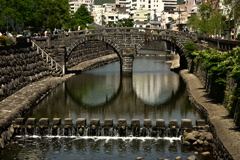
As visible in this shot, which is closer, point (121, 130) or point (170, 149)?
point (170, 149)

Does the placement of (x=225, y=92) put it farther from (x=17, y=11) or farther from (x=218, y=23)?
(x=17, y=11)

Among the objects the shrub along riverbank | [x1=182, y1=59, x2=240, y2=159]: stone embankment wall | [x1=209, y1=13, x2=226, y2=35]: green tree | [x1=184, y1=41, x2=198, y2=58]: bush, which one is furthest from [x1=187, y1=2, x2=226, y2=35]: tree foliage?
[x1=182, y1=59, x2=240, y2=159]: stone embankment wall

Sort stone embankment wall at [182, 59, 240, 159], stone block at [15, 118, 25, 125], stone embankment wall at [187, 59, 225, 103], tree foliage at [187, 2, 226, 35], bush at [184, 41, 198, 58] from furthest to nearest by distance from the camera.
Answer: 1. tree foliage at [187, 2, 226, 35]
2. bush at [184, 41, 198, 58]
3. stone embankment wall at [187, 59, 225, 103]
4. stone block at [15, 118, 25, 125]
5. stone embankment wall at [182, 59, 240, 159]

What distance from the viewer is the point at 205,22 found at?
8844 centimetres

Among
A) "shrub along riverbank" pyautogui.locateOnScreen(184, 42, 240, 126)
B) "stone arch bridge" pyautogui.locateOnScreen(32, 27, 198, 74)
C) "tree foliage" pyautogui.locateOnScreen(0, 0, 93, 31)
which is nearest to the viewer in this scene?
"shrub along riverbank" pyautogui.locateOnScreen(184, 42, 240, 126)

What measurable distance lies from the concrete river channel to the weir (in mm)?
177

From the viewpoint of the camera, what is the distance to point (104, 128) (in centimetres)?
3666

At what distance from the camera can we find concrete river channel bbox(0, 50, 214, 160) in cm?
3198

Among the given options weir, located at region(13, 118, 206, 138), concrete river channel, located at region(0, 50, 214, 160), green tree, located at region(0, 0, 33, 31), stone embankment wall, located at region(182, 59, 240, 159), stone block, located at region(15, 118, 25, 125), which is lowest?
concrete river channel, located at region(0, 50, 214, 160)

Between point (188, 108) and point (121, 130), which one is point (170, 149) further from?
→ point (188, 108)

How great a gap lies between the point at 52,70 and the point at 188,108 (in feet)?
93.1

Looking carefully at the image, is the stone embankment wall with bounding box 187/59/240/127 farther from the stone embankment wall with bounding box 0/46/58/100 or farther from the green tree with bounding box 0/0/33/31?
the green tree with bounding box 0/0/33/31

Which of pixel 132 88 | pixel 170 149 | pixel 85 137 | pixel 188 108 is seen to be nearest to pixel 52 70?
pixel 132 88

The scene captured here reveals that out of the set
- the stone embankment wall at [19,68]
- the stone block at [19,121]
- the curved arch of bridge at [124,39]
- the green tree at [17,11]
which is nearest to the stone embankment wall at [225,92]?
the curved arch of bridge at [124,39]
